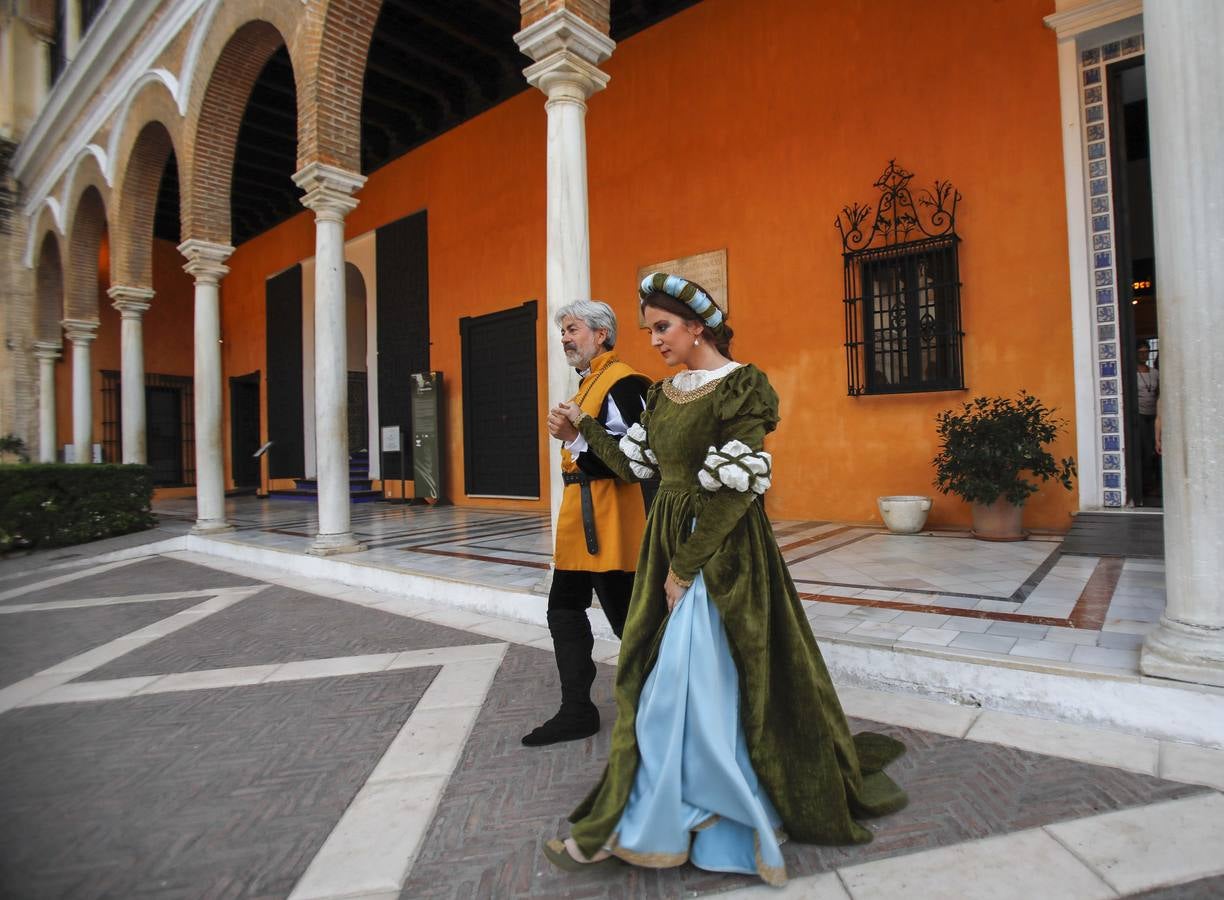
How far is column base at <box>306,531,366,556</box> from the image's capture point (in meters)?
6.10

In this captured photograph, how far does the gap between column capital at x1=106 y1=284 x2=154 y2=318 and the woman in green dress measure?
37.4 ft

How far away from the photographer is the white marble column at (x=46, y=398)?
14.9 metres

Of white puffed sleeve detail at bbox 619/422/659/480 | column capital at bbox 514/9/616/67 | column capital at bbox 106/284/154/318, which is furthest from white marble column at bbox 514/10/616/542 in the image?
column capital at bbox 106/284/154/318

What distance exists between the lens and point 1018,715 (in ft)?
8.11

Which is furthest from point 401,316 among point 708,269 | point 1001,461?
point 1001,461

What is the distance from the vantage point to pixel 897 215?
6184mm

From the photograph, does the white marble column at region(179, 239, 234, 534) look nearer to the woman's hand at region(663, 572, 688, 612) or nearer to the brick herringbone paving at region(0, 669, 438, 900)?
the brick herringbone paving at region(0, 669, 438, 900)

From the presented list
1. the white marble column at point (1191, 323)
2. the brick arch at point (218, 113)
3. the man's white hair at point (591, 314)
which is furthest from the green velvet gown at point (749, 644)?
the brick arch at point (218, 113)

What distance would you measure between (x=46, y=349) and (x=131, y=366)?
23.5 feet

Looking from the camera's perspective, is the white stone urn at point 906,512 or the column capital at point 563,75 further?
the white stone urn at point 906,512

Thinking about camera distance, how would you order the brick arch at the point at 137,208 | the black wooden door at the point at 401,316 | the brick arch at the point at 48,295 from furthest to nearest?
the brick arch at the point at 48,295
the black wooden door at the point at 401,316
the brick arch at the point at 137,208

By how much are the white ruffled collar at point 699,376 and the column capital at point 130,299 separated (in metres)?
11.3

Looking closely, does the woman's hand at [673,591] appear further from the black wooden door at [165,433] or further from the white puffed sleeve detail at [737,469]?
the black wooden door at [165,433]

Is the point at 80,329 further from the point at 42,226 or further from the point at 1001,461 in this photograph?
the point at 1001,461
